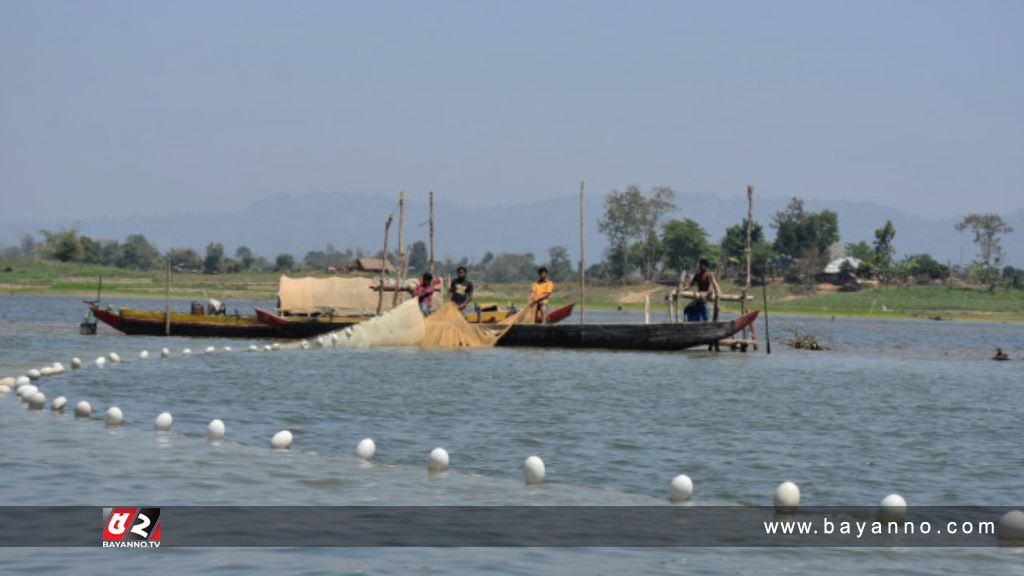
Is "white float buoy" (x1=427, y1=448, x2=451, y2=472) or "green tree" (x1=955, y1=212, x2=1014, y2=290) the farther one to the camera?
"green tree" (x1=955, y1=212, x2=1014, y2=290)

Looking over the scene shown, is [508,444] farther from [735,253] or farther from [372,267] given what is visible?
[735,253]

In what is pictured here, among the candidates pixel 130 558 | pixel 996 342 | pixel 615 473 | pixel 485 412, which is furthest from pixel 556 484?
pixel 996 342

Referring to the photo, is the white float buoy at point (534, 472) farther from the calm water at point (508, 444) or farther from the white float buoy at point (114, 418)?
the white float buoy at point (114, 418)

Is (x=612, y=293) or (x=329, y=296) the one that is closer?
(x=329, y=296)

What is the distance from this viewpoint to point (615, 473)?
1797 centimetres

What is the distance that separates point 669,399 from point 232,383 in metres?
10.3

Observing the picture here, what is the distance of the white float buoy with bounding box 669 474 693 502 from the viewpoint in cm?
1562

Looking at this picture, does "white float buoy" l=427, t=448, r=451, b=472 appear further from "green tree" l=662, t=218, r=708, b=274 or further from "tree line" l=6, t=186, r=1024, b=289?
"green tree" l=662, t=218, r=708, b=274

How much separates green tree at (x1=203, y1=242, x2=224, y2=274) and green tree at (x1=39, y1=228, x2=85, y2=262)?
50.4 ft

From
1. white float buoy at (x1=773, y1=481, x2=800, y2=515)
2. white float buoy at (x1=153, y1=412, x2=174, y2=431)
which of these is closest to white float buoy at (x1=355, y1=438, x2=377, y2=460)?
white float buoy at (x1=153, y1=412, x2=174, y2=431)

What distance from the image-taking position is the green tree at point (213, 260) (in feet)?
541

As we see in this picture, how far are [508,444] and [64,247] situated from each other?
147 m

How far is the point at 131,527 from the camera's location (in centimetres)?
1290

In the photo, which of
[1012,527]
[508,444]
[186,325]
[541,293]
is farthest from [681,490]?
[186,325]
